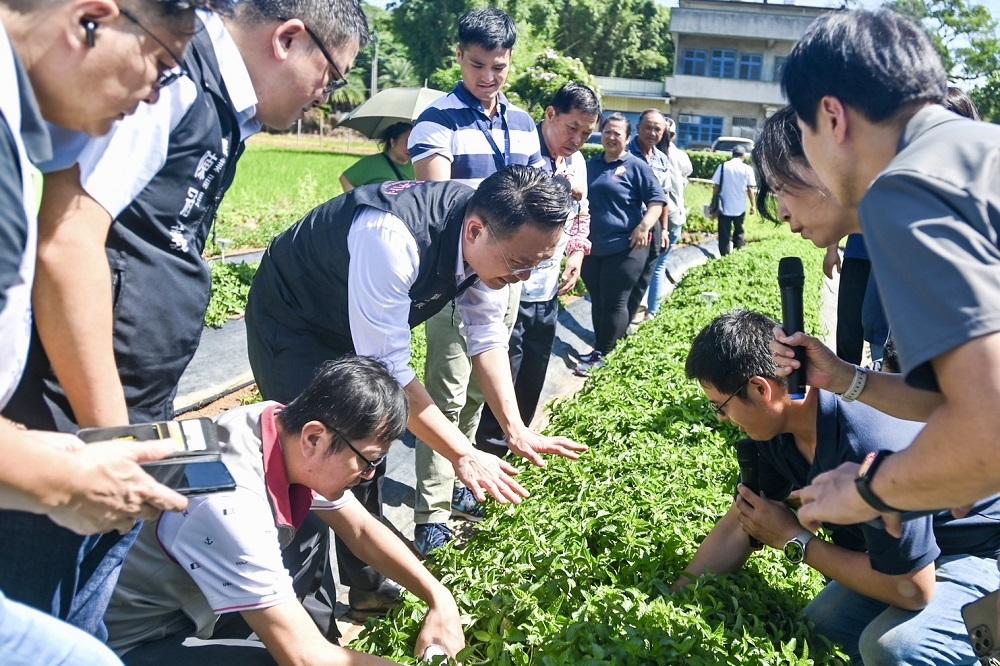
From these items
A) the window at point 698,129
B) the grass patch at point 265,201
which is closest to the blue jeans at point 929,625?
the grass patch at point 265,201

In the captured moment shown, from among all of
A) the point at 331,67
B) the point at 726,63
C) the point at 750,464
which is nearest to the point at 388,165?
the point at 331,67

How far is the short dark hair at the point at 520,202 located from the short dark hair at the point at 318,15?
2.69 feet

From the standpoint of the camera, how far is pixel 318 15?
248cm

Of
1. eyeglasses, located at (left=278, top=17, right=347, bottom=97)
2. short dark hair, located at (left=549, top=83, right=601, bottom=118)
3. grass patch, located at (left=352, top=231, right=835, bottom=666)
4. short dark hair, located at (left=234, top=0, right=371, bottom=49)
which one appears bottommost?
grass patch, located at (left=352, top=231, right=835, bottom=666)

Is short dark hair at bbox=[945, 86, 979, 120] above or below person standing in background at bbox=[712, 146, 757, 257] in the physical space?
above

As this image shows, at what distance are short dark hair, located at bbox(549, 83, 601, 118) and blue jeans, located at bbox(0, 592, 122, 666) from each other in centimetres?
463

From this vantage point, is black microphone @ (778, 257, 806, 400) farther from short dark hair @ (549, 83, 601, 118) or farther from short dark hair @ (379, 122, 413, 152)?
short dark hair @ (379, 122, 413, 152)

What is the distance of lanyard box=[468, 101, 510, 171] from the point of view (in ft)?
16.3

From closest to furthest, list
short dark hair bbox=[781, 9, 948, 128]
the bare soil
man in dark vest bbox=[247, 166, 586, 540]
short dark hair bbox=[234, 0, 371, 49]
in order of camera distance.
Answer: short dark hair bbox=[781, 9, 948, 128] → short dark hair bbox=[234, 0, 371, 49] → man in dark vest bbox=[247, 166, 586, 540] → the bare soil

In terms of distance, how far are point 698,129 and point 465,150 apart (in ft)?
147

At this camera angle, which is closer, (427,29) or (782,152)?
(782,152)

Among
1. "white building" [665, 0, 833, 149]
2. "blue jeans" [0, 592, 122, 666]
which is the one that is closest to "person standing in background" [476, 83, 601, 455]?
"blue jeans" [0, 592, 122, 666]

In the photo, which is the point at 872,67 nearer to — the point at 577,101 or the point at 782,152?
the point at 782,152

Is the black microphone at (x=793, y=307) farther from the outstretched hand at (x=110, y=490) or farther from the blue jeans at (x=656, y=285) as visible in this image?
the blue jeans at (x=656, y=285)
